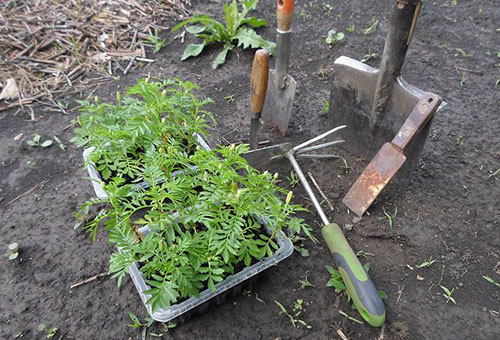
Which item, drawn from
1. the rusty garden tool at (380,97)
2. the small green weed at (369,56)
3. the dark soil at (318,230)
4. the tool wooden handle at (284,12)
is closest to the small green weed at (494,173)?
the dark soil at (318,230)

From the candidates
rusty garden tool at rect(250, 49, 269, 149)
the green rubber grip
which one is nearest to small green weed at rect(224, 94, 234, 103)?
rusty garden tool at rect(250, 49, 269, 149)

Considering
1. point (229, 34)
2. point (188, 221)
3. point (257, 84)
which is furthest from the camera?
point (229, 34)

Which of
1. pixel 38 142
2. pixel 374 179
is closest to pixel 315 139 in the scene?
pixel 374 179

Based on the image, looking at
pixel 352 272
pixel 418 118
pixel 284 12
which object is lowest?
pixel 352 272

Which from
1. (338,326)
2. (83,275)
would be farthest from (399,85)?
(83,275)

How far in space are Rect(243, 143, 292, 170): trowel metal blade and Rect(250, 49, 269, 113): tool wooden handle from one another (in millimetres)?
259

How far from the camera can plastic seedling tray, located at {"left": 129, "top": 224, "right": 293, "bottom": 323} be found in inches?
56.6

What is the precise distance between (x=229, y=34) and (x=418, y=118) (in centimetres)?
185

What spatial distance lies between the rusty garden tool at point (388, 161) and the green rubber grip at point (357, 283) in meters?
0.29

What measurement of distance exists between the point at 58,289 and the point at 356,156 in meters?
1.71

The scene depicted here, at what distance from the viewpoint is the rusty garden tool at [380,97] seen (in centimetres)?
181

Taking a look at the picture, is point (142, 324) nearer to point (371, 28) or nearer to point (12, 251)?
Result: point (12, 251)

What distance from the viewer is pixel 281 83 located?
228cm

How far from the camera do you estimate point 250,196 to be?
1416 millimetres
